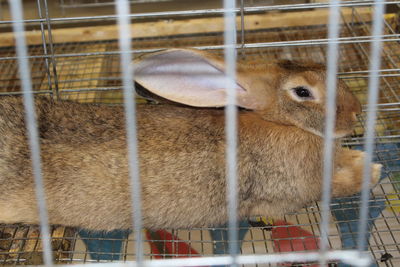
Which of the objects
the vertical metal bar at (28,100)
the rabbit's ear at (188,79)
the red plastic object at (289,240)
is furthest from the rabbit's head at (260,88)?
the vertical metal bar at (28,100)

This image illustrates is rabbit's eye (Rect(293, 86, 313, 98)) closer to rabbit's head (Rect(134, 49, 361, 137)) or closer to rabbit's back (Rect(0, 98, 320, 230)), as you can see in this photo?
rabbit's head (Rect(134, 49, 361, 137))

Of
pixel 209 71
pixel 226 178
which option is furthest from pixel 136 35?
pixel 226 178

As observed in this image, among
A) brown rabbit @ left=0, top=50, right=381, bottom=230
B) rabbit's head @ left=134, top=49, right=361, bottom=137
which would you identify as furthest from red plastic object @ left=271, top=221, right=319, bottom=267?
rabbit's head @ left=134, top=49, right=361, bottom=137

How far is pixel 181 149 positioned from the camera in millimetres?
1779

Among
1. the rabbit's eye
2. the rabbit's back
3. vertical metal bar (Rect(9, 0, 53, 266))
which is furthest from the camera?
the rabbit's eye

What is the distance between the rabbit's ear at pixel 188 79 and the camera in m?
1.78

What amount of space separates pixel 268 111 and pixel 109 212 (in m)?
0.66

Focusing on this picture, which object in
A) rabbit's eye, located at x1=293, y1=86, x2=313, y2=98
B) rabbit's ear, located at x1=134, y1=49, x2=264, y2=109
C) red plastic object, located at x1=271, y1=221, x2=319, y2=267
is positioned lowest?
red plastic object, located at x1=271, y1=221, x2=319, y2=267

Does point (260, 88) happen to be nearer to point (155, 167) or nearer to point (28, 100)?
point (155, 167)

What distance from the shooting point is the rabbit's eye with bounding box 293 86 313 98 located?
1.85 meters

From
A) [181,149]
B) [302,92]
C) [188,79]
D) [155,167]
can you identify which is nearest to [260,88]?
[302,92]

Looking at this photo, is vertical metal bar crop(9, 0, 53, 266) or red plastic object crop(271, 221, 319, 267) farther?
red plastic object crop(271, 221, 319, 267)

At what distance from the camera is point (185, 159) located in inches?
69.9

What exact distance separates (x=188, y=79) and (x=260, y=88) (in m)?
0.26
